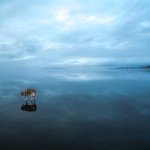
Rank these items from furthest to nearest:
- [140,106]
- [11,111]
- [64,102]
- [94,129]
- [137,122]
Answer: [64,102] → [140,106] → [11,111] → [137,122] → [94,129]

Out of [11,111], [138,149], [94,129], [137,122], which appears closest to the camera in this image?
[138,149]

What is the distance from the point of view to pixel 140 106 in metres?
21.3

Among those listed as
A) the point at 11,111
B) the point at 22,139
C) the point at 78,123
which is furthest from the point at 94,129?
the point at 11,111

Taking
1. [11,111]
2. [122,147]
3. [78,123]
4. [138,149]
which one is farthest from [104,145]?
[11,111]

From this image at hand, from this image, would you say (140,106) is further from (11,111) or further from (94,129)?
(11,111)

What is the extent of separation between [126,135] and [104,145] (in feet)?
6.44

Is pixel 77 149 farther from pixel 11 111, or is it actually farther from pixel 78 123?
pixel 11 111

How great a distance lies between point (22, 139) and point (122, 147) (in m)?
5.80

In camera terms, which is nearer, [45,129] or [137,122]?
[45,129]

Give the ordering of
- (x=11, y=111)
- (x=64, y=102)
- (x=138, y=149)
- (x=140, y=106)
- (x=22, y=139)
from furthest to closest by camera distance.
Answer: (x=64, y=102)
(x=140, y=106)
(x=11, y=111)
(x=22, y=139)
(x=138, y=149)

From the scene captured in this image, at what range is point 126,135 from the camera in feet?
44.0

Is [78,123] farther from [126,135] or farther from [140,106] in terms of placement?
[140,106]

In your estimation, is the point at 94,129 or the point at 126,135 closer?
Answer: the point at 126,135

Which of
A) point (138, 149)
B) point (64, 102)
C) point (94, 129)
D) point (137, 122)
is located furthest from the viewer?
point (64, 102)
